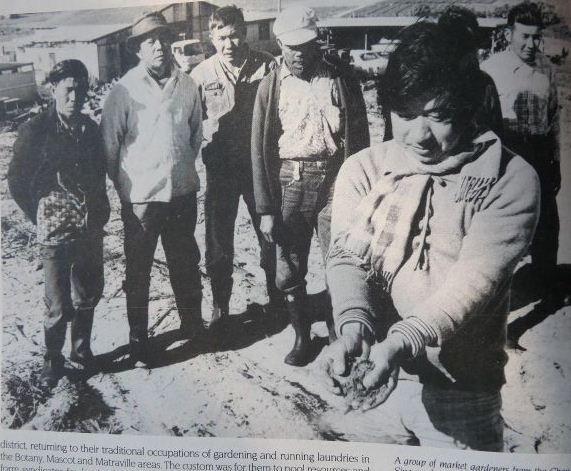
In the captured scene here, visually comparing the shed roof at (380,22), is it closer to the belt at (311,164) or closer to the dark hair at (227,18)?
the dark hair at (227,18)

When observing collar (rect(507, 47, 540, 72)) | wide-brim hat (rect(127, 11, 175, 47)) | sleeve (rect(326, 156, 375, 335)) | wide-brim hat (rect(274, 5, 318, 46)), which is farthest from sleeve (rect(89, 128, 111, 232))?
collar (rect(507, 47, 540, 72))

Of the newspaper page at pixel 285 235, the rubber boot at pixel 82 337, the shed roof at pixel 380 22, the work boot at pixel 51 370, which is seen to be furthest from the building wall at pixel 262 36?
the work boot at pixel 51 370

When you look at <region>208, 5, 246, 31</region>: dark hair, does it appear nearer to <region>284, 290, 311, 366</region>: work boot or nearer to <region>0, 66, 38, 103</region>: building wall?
<region>0, 66, 38, 103</region>: building wall

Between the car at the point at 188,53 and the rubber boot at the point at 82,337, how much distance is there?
1.43m

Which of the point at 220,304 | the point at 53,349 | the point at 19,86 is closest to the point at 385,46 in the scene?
the point at 220,304

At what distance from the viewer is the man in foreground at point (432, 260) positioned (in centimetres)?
285

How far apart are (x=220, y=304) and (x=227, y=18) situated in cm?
150

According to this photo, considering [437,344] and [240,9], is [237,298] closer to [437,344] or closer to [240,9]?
[437,344]

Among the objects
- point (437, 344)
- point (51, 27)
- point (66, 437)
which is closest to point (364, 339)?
point (437, 344)

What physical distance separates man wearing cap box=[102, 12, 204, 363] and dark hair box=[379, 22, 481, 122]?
41.5 inches

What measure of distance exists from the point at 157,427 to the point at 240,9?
2210 mm

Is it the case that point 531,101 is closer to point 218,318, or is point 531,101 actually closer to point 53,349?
point 218,318

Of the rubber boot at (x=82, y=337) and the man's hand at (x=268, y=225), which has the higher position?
the man's hand at (x=268, y=225)

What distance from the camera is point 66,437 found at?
3.25 metres
